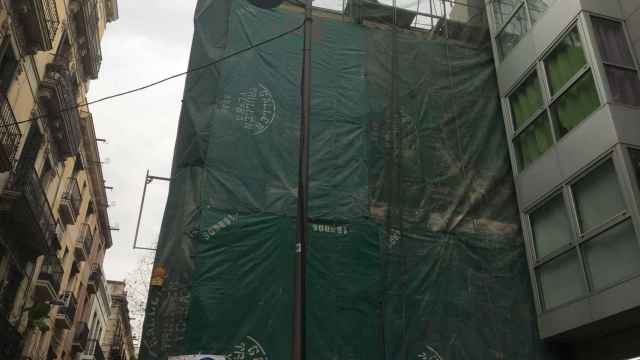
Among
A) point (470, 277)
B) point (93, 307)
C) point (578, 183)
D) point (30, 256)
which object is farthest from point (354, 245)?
point (93, 307)

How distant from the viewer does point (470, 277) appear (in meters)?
12.3

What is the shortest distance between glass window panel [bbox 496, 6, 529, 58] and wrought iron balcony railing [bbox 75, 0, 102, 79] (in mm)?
15330

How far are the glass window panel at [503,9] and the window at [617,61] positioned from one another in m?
3.50

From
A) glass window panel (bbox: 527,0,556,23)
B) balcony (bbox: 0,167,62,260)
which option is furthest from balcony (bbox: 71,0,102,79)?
glass window panel (bbox: 527,0,556,23)

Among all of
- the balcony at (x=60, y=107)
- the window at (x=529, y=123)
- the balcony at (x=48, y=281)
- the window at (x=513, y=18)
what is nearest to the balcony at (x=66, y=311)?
the balcony at (x=48, y=281)

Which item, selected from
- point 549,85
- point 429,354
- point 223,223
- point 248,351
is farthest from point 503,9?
point 248,351

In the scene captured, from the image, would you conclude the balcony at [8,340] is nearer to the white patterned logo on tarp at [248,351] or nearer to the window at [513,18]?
the white patterned logo on tarp at [248,351]

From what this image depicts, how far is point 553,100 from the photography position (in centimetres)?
1275

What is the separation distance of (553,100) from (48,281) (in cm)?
1974

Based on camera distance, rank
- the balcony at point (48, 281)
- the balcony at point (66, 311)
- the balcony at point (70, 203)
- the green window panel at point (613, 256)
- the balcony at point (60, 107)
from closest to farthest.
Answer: the green window panel at point (613, 256)
the balcony at point (60, 107)
the balcony at point (48, 281)
the balcony at point (70, 203)
the balcony at point (66, 311)

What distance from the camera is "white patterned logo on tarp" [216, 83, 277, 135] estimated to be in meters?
13.0

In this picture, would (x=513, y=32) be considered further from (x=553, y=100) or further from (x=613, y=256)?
(x=613, y=256)

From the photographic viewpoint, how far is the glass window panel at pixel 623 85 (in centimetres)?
1118

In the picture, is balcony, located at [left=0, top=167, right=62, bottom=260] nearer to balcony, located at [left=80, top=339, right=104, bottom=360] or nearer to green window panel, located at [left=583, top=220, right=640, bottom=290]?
green window panel, located at [left=583, top=220, right=640, bottom=290]
